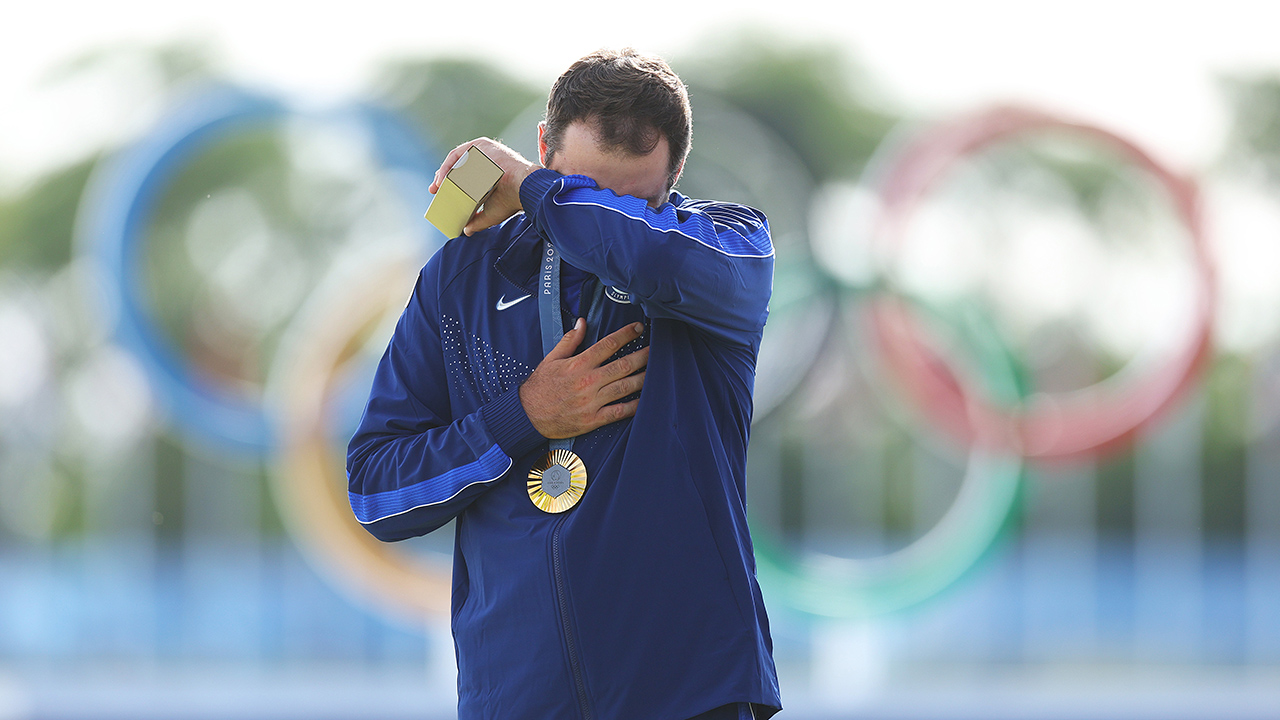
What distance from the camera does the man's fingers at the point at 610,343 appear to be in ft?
7.28

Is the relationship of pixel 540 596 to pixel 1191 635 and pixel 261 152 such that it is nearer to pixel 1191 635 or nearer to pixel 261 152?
pixel 1191 635

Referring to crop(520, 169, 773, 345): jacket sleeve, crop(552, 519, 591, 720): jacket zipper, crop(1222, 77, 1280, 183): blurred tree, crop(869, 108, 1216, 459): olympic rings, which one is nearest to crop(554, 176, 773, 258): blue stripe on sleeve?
crop(520, 169, 773, 345): jacket sleeve

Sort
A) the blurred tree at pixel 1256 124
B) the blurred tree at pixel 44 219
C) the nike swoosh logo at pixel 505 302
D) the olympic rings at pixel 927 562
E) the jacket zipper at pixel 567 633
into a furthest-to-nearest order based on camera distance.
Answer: the blurred tree at pixel 44 219
the blurred tree at pixel 1256 124
the olympic rings at pixel 927 562
the nike swoosh logo at pixel 505 302
the jacket zipper at pixel 567 633

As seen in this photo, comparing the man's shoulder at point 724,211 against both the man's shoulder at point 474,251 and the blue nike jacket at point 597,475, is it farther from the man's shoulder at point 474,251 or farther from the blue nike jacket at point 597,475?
the man's shoulder at point 474,251

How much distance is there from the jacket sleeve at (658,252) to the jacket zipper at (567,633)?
1.42 ft

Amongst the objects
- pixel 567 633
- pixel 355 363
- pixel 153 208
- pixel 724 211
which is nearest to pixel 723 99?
pixel 153 208

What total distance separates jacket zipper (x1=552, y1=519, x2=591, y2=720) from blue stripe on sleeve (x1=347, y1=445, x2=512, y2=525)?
0.52 ft

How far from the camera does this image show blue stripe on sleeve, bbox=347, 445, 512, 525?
2195 mm

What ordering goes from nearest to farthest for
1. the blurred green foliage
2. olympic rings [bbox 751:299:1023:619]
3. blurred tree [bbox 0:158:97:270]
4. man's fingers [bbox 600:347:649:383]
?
man's fingers [bbox 600:347:649:383], olympic rings [bbox 751:299:1023:619], the blurred green foliage, blurred tree [bbox 0:158:97:270]

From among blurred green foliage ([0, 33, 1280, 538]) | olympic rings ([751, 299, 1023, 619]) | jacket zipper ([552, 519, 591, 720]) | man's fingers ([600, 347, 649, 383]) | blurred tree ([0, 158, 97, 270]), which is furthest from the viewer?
blurred tree ([0, 158, 97, 270])

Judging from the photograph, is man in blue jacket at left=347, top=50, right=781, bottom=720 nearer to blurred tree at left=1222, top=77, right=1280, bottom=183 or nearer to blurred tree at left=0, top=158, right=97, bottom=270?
blurred tree at left=1222, top=77, right=1280, bottom=183

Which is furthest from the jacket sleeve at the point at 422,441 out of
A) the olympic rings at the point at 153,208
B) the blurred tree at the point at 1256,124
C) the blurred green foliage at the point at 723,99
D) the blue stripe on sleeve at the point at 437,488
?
the blurred tree at the point at 1256,124

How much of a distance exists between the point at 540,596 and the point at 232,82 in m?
6.69

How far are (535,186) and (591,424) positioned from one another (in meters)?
0.42
